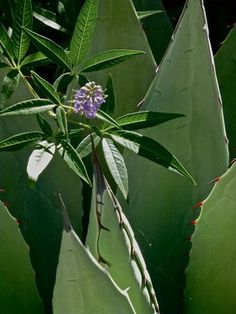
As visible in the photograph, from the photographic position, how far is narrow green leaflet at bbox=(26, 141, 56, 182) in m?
0.93

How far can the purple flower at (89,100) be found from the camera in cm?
97

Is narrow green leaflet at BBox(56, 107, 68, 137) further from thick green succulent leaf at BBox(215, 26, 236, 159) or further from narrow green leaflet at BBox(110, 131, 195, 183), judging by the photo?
thick green succulent leaf at BBox(215, 26, 236, 159)

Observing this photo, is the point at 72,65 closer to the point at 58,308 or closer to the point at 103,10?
the point at 103,10

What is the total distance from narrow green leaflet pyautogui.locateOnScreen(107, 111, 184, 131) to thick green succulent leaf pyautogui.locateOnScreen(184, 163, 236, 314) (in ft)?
0.32

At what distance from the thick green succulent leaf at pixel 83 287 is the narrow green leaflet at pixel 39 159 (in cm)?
12

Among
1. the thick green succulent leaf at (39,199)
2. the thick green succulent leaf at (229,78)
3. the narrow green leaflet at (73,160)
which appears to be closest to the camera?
the narrow green leaflet at (73,160)

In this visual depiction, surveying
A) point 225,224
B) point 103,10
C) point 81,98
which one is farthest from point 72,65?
point 225,224

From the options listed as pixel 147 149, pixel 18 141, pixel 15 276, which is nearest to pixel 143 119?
pixel 147 149

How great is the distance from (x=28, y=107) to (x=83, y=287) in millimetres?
226

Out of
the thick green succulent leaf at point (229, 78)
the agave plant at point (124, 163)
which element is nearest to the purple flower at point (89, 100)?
the agave plant at point (124, 163)

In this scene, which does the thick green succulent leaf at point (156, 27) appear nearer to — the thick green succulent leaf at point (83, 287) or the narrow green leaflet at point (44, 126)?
the narrow green leaflet at point (44, 126)

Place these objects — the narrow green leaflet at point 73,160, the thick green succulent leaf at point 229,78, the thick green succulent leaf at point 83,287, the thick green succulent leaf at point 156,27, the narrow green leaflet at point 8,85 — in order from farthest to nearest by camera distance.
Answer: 1. the thick green succulent leaf at point 156,27
2. the thick green succulent leaf at point 229,78
3. the narrow green leaflet at point 8,85
4. the narrow green leaflet at point 73,160
5. the thick green succulent leaf at point 83,287

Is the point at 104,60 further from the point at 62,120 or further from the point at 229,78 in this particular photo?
the point at 229,78

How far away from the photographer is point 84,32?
1022 mm
